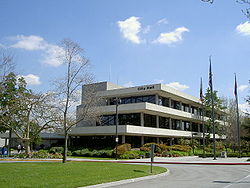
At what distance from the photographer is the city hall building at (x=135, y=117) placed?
44031 millimetres

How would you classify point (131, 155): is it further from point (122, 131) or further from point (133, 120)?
point (133, 120)

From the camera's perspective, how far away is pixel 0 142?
73.6 m

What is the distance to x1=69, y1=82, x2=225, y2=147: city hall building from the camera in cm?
4403

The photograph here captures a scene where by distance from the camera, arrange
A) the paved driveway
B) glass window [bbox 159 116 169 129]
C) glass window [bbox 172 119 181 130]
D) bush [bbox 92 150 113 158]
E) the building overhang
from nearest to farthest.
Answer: the paved driveway → bush [bbox 92 150 113 158] → the building overhang → glass window [bbox 159 116 169 129] → glass window [bbox 172 119 181 130]

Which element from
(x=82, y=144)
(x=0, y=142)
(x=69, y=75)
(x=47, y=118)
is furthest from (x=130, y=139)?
(x=0, y=142)

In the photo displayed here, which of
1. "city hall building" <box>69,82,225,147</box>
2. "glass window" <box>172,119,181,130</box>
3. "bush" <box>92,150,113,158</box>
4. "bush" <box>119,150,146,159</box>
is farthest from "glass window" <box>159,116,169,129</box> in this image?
"bush" <box>92,150,113,158</box>

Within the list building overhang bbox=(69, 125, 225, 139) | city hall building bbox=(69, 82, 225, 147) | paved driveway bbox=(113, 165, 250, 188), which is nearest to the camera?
paved driveway bbox=(113, 165, 250, 188)

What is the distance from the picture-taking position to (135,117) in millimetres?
47812

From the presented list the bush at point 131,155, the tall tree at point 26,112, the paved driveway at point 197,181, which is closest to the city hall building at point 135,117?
the bush at point 131,155

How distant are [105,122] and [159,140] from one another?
36.1 ft

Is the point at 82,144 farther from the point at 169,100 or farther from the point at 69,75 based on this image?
the point at 69,75

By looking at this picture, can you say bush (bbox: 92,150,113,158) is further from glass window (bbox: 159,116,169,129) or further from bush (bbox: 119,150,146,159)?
glass window (bbox: 159,116,169,129)

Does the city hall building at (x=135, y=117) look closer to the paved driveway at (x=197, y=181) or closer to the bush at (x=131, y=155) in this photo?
the bush at (x=131, y=155)

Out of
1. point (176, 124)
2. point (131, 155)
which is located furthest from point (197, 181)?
point (176, 124)
